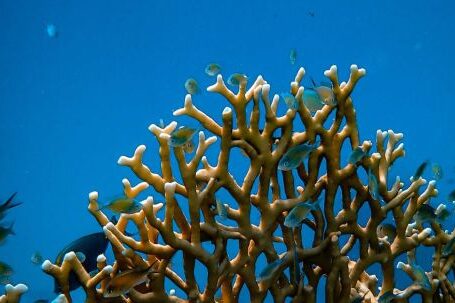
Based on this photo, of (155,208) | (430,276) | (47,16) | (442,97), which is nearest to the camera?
(155,208)

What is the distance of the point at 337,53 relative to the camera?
32312mm

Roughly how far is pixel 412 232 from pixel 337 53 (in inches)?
1197

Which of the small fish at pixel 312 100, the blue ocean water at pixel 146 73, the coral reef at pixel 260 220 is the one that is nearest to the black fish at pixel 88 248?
the coral reef at pixel 260 220

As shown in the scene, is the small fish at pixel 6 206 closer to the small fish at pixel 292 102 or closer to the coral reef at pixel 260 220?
the coral reef at pixel 260 220

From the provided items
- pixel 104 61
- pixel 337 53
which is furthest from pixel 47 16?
pixel 337 53

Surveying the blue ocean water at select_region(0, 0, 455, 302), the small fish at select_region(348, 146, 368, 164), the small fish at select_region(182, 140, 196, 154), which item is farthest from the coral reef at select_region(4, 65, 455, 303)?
the blue ocean water at select_region(0, 0, 455, 302)

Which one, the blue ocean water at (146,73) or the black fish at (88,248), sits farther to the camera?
the blue ocean water at (146,73)

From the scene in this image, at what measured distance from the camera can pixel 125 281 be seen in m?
2.66

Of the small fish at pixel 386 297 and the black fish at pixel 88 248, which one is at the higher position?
the black fish at pixel 88 248

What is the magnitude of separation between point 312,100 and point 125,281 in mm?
1914

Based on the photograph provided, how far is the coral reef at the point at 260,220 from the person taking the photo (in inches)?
114

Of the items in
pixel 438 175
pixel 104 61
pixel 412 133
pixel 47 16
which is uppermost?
pixel 47 16

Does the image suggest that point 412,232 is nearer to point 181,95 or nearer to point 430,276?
point 430,276

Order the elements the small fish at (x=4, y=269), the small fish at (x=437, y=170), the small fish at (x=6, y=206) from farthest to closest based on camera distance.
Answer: the small fish at (x=437, y=170), the small fish at (x=4, y=269), the small fish at (x=6, y=206)
